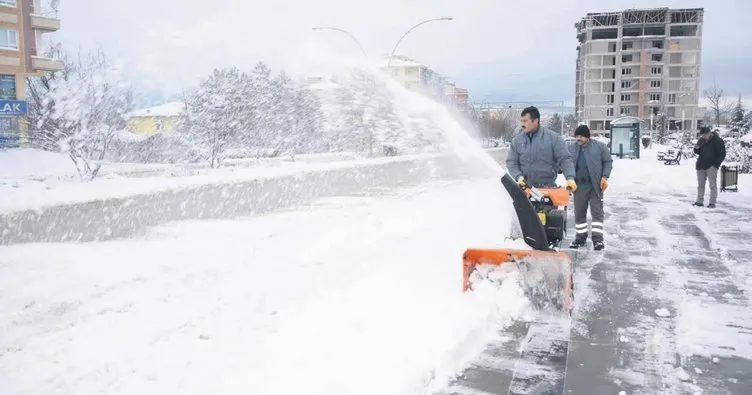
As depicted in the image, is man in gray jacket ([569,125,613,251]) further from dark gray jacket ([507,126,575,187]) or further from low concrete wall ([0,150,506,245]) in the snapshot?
low concrete wall ([0,150,506,245])

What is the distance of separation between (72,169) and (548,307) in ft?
59.8

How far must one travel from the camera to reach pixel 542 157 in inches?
267

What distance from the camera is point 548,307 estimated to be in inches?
215

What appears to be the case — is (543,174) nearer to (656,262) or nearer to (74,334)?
(656,262)

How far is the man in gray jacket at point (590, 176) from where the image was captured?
27.5 feet

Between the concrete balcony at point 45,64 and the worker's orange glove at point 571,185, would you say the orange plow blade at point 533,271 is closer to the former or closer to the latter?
the worker's orange glove at point 571,185

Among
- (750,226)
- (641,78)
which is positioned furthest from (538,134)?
(641,78)

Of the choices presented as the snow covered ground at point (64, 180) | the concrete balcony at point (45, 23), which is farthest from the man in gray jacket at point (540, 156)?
the concrete balcony at point (45, 23)

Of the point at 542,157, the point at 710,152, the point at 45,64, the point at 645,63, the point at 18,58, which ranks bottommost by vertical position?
the point at 710,152

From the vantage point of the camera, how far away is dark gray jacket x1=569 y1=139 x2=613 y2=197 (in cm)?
838

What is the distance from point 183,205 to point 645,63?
96.8m

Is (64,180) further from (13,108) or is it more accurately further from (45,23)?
(45,23)

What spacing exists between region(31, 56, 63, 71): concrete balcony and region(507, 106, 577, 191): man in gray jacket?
2211cm

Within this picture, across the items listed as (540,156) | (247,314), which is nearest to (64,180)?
(247,314)
